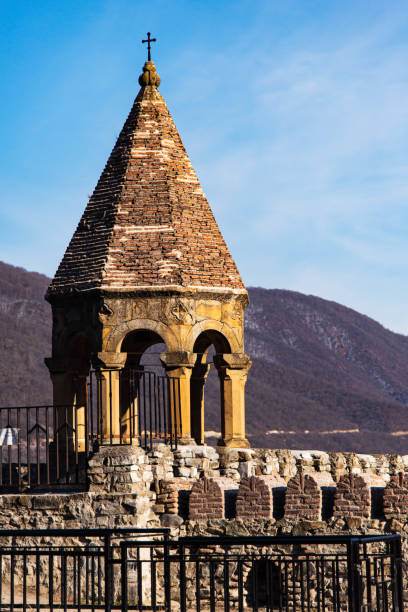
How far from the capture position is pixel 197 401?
1633 centimetres

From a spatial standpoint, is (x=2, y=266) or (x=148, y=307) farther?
(x=2, y=266)

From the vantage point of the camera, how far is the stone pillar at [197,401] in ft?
53.4

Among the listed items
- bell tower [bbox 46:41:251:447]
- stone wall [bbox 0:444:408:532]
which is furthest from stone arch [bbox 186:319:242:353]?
stone wall [bbox 0:444:408:532]

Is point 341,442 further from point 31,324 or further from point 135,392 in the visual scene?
point 135,392

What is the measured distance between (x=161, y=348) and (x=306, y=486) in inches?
2542

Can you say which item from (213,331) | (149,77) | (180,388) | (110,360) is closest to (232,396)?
(213,331)

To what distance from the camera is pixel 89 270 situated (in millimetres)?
14688

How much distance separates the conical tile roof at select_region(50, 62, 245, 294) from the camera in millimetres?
14470

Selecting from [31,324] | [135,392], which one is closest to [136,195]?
[135,392]

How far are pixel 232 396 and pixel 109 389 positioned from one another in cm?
→ 216

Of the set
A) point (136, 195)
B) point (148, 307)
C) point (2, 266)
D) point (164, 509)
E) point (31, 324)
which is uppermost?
point (2, 266)

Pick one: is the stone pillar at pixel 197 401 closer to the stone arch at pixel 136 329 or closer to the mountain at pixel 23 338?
the stone arch at pixel 136 329

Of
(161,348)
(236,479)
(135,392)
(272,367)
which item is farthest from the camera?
(272,367)

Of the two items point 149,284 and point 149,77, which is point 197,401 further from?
point 149,77
